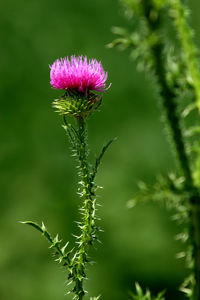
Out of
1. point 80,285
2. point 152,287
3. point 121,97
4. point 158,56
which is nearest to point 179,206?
point 158,56

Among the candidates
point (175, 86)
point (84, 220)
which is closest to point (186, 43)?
point (175, 86)

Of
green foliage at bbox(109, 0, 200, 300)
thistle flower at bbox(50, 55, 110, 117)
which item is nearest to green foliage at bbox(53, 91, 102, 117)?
thistle flower at bbox(50, 55, 110, 117)

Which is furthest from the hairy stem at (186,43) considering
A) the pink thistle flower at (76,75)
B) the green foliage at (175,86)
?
the pink thistle flower at (76,75)

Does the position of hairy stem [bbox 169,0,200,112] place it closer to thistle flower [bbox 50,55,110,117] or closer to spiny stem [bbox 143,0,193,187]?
spiny stem [bbox 143,0,193,187]

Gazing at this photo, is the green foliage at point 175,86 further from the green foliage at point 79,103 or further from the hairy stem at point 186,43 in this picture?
the green foliage at point 79,103

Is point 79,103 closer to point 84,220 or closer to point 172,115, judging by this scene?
point 84,220

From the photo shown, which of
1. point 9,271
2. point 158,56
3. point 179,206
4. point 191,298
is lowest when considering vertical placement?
point 191,298

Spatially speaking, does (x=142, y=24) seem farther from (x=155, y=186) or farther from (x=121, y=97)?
(x=121, y=97)
